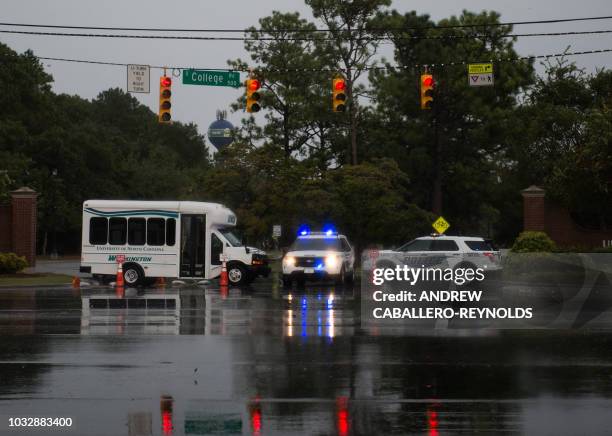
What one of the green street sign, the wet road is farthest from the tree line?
the wet road

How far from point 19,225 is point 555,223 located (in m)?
24.2

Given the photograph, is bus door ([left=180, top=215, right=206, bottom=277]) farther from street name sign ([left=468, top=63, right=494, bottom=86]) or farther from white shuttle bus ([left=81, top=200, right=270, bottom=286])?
street name sign ([left=468, top=63, right=494, bottom=86])

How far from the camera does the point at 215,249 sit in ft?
105

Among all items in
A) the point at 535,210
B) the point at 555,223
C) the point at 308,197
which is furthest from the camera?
the point at 308,197

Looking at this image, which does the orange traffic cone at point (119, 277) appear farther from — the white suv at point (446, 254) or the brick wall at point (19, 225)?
the brick wall at point (19, 225)

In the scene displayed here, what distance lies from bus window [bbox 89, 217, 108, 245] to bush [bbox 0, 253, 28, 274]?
583cm

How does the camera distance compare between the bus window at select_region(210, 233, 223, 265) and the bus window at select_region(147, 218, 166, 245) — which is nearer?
the bus window at select_region(147, 218, 166, 245)

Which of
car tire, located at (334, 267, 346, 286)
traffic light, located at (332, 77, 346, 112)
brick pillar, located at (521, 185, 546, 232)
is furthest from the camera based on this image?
brick pillar, located at (521, 185, 546, 232)

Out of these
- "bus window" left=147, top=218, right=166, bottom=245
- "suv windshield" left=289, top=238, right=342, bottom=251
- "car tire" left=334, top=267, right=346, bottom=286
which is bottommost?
"car tire" left=334, top=267, right=346, bottom=286

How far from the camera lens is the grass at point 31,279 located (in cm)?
3188

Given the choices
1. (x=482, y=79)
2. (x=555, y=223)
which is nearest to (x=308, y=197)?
(x=555, y=223)

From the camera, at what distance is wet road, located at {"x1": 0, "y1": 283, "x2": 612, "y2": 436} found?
9.15 meters

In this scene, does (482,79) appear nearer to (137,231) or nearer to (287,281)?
(287,281)

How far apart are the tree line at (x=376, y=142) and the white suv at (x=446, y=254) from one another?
9.56m
